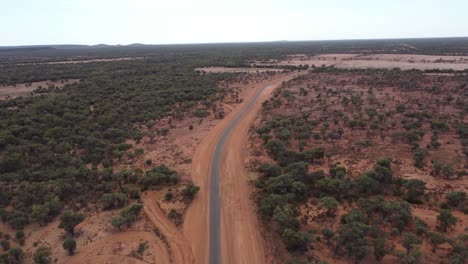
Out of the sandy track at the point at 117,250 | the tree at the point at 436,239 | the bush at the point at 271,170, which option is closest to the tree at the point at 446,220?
the tree at the point at 436,239

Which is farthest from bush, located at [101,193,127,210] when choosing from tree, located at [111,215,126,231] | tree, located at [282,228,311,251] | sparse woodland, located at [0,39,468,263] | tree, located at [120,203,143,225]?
tree, located at [282,228,311,251]

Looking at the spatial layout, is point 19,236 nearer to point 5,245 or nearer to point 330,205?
point 5,245

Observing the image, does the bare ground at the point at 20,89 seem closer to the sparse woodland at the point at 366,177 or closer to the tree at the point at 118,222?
the sparse woodland at the point at 366,177

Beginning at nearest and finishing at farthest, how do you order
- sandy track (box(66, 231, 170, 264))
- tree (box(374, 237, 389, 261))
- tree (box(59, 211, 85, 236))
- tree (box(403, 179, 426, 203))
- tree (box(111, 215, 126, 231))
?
tree (box(374, 237, 389, 261)) → sandy track (box(66, 231, 170, 264)) → tree (box(59, 211, 85, 236)) → tree (box(111, 215, 126, 231)) → tree (box(403, 179, 426, 203))

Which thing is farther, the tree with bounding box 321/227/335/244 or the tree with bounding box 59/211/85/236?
the tree with bounding box 59/211/85/236

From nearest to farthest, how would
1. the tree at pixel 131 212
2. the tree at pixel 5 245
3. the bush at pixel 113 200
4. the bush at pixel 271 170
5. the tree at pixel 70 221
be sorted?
the tree at pixel 5 245, the tree at pixel 70 221, the tree at pixel 131 212, the bush at pixel 113 200, the bush at pixel 271 170

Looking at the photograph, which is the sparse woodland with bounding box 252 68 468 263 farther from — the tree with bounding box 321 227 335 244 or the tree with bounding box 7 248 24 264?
the tree with bounding box 7 248 24 264
